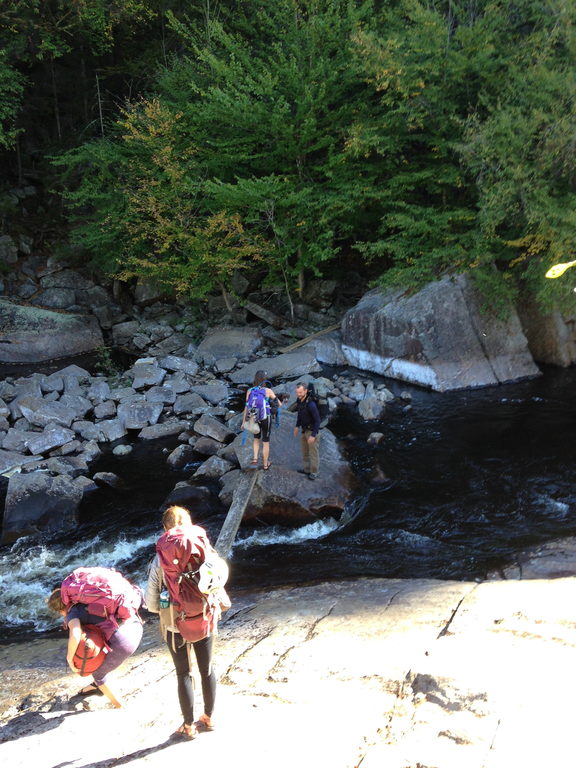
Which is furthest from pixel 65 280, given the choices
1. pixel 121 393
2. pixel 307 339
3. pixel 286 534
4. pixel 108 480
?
pixel 286 534

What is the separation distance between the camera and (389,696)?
3.96 m

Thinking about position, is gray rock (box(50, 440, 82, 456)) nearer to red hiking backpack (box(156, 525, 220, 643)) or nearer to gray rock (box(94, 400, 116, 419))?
gray rock (box(94, 400, 116, 419))

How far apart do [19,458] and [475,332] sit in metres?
10.9

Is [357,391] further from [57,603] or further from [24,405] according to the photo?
[57,603]

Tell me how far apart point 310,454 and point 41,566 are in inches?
170

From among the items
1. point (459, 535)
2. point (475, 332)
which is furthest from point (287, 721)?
point (475, 332)

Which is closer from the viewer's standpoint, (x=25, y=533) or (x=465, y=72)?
(x=25, y=533)

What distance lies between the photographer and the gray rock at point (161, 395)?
13.5 m

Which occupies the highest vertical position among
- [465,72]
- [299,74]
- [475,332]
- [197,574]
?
[299,74]

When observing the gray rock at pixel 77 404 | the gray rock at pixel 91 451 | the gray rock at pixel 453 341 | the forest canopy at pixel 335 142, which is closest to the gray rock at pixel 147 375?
the gray rock at pixel 77 404

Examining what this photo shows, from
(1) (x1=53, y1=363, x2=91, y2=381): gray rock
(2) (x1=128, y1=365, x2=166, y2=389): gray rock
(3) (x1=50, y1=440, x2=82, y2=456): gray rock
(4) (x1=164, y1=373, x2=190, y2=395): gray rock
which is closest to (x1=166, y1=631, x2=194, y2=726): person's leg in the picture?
(3) (x1=50, y1=440, x2=82, y2=456): gray rock

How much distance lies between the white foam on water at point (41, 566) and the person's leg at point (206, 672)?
364 cm

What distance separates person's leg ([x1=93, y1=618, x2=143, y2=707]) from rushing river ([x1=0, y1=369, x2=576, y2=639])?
9.29ft

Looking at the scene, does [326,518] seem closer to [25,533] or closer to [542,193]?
[25,533]
